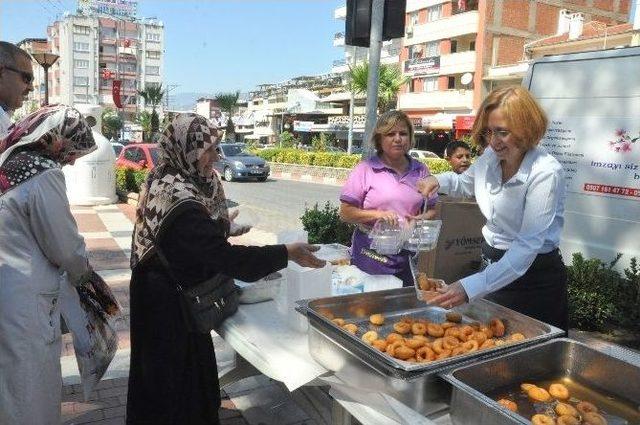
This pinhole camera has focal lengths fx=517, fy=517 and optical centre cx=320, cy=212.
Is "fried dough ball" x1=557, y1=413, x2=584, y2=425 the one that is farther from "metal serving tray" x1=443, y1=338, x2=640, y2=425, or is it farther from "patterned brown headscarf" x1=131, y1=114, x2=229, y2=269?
"patterned brown headscarf" x1=131, y1=114, x2=229, y2=269

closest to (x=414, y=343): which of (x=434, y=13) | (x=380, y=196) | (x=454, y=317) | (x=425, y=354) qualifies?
(x=425, y=354)

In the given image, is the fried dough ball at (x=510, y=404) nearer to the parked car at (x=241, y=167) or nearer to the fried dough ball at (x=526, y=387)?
the fried dough ball at (x=526, y=387)

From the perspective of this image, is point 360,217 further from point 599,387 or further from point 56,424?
point 56,424

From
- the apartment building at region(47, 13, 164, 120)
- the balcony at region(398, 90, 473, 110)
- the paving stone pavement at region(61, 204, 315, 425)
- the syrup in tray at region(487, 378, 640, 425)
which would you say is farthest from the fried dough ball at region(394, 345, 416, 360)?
the apartment building at region(47, 13, 164, 120)

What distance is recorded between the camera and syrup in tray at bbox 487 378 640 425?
1429 mm

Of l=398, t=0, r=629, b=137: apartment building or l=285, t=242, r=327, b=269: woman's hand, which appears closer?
l=285, t=242, r=327, b=269: woman's hand

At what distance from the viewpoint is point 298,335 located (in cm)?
211

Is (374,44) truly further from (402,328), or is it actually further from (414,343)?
(414,343)

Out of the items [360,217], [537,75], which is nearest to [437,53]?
[537,75]

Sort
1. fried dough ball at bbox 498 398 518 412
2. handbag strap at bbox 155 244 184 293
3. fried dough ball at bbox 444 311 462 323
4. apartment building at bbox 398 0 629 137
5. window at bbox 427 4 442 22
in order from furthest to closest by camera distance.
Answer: window at bbox 427 4 442 22
apartment building at bbox 398 0 629 137
handbag strap at bbox 155 244 184 293
fried dough ball at bbox 444 311 462 323
fried dough ball at bbox 498 398 518 412

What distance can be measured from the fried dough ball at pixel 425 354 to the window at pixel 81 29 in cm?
8901

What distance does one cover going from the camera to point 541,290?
2.16 meters

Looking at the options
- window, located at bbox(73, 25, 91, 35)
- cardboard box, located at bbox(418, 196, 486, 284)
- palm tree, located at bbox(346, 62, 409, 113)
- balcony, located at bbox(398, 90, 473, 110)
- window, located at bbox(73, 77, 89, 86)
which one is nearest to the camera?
cardboard box, located at bbox(418, 196, 486, 284)

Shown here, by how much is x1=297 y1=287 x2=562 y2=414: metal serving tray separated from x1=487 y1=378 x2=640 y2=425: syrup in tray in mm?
119
